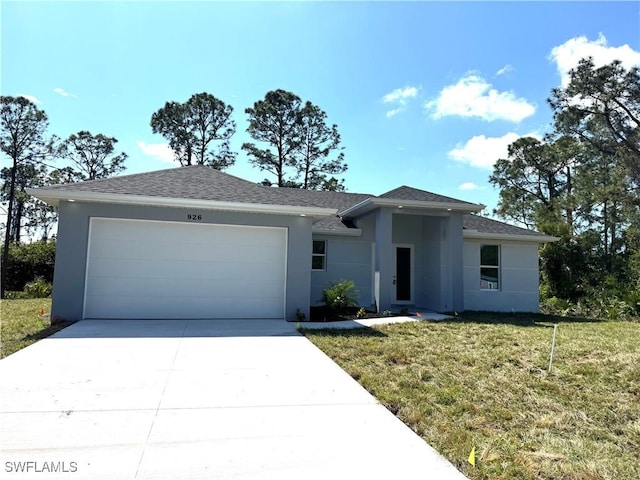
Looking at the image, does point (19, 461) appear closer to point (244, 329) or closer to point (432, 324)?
point (244, 329)

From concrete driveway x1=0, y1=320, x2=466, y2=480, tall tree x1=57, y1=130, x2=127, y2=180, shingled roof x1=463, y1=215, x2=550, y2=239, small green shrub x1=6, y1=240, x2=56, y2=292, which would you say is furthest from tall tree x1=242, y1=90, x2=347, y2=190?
concrete driveway x1=0, y1=320, x2=466, y2=480

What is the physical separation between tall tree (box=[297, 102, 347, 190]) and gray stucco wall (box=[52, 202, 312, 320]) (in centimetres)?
1826

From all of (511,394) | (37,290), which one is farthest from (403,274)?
(37,290)

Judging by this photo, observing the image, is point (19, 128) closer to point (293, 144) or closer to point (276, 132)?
point (276, 132)

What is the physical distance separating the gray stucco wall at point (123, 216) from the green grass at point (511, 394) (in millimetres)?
2000

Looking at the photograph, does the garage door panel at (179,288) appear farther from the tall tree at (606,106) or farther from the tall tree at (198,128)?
the tall tree at (198,128)

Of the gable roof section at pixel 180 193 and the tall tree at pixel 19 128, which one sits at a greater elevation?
the tall tree at pixel 19 128

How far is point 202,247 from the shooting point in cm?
991

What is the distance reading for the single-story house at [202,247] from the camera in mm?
9164

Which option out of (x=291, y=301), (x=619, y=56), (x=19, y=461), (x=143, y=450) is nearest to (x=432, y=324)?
(x=291, y=301)

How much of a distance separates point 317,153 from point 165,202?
810 inches

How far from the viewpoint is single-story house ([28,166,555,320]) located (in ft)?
30.1

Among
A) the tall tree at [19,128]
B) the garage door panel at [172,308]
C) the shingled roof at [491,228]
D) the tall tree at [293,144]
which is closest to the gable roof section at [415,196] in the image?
the shingled roof at [491,228]

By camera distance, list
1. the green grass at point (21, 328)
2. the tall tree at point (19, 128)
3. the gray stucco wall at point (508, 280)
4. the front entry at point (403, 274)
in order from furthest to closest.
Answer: the tall tree at point (19, 128)
the front entry at point (403, 274)
the gray stucco wall at point (508, 280)
the green grass at point (21, 328)
